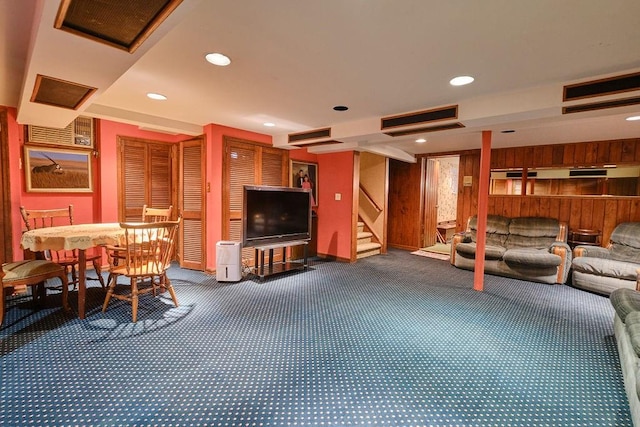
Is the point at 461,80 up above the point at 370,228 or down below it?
above

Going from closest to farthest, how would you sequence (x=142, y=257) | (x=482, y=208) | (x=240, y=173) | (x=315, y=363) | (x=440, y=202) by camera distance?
1. (x=315, y=363)
2. (x=142, y=257)
3. (x=482, y=208)
4. (x=240, y=173)
5. (x=440, y=202)

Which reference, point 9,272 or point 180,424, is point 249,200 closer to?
point 9,272

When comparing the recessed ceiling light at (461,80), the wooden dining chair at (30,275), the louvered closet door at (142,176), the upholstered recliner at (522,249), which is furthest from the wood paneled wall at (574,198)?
the wooden dining chair at (30,275)

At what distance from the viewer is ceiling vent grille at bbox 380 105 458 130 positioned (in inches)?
128

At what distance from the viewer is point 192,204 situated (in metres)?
4.70

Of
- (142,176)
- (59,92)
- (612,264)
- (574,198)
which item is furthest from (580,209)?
(142,176)

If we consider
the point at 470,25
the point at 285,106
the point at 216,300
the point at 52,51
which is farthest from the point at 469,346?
the point at 52,51

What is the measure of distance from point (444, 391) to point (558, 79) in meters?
2.75

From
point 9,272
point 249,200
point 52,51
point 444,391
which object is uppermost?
point 52,51

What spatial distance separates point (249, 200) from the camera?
4172 millimetres

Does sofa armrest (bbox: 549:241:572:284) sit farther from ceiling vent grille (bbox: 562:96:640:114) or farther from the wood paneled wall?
ceiling vent grille (bbox: 562:96:640:114)

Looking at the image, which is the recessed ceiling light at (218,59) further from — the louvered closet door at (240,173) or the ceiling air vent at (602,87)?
the ceiling air vent at (602,87)

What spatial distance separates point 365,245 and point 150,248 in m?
4.36

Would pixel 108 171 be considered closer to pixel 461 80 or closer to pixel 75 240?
pixel 75 240
